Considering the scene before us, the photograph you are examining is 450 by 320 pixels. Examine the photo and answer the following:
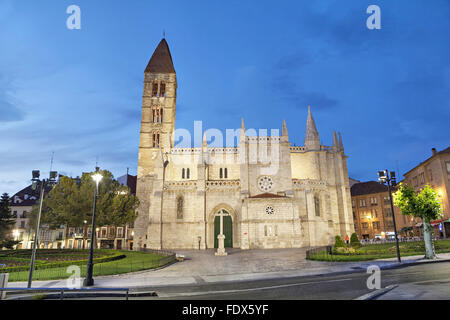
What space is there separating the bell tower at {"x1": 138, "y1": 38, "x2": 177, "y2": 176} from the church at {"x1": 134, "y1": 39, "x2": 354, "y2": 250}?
0.38 metres

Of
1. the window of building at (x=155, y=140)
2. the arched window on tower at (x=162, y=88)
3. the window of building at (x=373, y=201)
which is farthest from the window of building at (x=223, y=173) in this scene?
the window of building at (x=373, y=201)

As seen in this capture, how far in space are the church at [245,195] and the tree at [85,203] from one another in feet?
20.9

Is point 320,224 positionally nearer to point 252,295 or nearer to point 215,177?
point 215,177

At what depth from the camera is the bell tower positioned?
47094mm

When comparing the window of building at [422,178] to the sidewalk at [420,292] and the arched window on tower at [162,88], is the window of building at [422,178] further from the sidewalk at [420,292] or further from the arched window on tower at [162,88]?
the arched window on tower at [162,88]

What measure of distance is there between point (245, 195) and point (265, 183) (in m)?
4.61

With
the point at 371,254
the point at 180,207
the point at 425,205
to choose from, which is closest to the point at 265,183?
the point at 180,207

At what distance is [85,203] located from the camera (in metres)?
29.8

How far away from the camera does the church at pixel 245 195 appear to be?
3559 cm

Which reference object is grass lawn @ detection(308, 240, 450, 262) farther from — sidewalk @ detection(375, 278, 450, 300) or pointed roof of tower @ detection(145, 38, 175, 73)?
pointed roof of tower @ detection(145, 38, 175, 73)

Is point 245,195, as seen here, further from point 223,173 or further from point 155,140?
point 155,140

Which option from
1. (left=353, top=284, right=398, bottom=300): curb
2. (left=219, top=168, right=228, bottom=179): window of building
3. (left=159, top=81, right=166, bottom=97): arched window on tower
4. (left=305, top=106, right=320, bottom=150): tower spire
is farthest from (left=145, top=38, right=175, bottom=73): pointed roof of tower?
(left=353, top=284, right=398, bottom=300): curb

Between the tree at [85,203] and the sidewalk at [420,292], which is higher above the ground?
the tree at [85,203]

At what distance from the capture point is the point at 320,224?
124 ft
